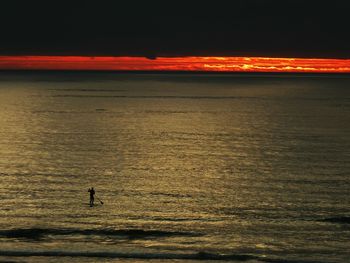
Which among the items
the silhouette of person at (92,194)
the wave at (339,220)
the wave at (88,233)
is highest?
the silhouette of person at (92,194)

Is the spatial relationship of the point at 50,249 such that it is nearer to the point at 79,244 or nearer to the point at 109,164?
the point at 79,244

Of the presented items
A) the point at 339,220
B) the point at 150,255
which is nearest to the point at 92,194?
the point at 150,255

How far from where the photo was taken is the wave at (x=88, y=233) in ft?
113

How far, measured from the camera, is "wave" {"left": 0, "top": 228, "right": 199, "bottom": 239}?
3447 cm

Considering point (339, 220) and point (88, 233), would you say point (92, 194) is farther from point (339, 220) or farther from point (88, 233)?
point (339, 220)

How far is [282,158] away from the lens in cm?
6334

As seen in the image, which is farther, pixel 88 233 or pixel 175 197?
pixel 175 197

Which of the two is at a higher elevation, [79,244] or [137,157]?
[137,157]

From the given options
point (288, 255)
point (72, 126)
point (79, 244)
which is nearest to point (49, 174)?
point (79, 244)

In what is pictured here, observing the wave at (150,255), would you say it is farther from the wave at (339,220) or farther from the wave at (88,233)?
the wave at (339,220)

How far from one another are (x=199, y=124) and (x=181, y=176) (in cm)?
5085

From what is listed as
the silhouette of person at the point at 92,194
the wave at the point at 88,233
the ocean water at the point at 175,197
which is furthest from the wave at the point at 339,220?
the silhouette of person at the point at 92,194

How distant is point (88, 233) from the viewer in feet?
115

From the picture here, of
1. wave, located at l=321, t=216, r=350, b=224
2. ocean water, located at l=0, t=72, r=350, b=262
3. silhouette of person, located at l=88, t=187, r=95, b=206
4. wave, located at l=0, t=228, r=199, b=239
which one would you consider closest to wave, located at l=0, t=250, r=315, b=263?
ocean water, located at l=0, t=72, r=350, b=262
